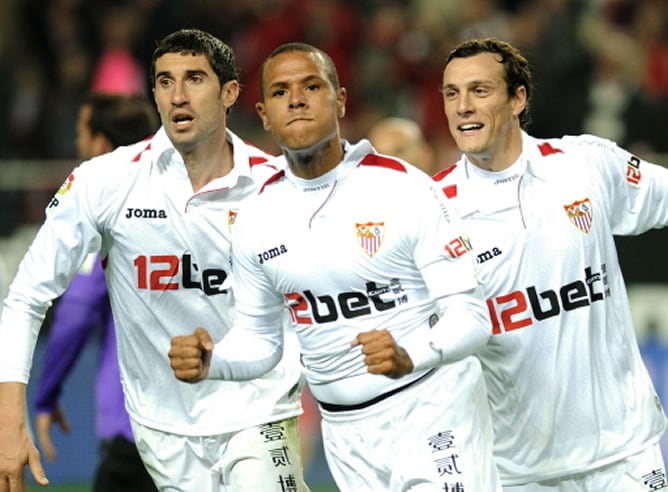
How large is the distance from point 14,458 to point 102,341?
6.22ft

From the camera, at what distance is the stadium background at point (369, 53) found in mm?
13242

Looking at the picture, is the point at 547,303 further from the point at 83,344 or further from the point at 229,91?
the point at 83,344

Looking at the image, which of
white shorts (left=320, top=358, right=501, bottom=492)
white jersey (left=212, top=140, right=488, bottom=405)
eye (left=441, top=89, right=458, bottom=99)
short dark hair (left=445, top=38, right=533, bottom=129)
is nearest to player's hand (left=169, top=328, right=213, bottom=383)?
white jersey (left=212, top=140, right=488, bottom=405)

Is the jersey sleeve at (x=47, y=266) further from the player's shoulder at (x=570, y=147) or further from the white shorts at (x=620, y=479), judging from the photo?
the white shorts at (x=620, y=479)

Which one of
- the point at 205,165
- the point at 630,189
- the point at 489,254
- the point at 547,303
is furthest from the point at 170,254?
the point at 630,189

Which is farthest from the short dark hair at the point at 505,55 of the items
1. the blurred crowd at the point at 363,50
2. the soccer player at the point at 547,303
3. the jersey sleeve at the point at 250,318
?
the blurred crowd at the point at 363,50

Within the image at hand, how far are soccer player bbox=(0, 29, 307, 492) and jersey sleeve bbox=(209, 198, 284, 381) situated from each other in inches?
18.6

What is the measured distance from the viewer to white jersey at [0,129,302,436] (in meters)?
6.32

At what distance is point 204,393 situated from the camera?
643cm

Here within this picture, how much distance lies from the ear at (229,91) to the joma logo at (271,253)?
3.02 ft

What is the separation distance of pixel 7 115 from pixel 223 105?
8227 millimetres

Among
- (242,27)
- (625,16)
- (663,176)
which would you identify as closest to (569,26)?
(625,16)

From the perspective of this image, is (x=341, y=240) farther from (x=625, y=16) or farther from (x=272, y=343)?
(x=625, y=16)

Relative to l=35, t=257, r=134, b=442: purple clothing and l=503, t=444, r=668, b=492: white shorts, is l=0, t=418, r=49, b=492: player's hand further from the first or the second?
l=503, t=444, r=668, b=492: white shorts
